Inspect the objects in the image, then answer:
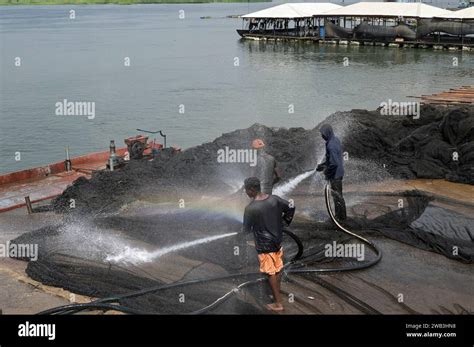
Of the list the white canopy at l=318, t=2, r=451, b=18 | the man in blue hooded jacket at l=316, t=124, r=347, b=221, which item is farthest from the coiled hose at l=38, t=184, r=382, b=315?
the white canopy at l=318, t=2, r=451, b=18

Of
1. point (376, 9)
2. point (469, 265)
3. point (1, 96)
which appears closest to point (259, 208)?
point (469, 265)

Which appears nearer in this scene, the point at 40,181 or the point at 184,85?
the point at 40,181

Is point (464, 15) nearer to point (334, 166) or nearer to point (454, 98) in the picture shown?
point (454, 98)

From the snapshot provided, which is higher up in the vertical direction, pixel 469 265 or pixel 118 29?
pixel 118 29

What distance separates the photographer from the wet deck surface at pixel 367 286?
6434 mm

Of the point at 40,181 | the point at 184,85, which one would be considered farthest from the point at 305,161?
the point at 184,85

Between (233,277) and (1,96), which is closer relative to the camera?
(233,277)

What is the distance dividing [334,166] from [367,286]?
231 centimetres

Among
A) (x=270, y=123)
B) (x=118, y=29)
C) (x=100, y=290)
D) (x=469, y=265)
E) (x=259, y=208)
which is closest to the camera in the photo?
(x=259, y=208)

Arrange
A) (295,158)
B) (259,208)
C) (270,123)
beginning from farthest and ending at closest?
(270,123) < (295,158) < (259,208)

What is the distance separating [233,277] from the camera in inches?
273

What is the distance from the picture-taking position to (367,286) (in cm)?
688
